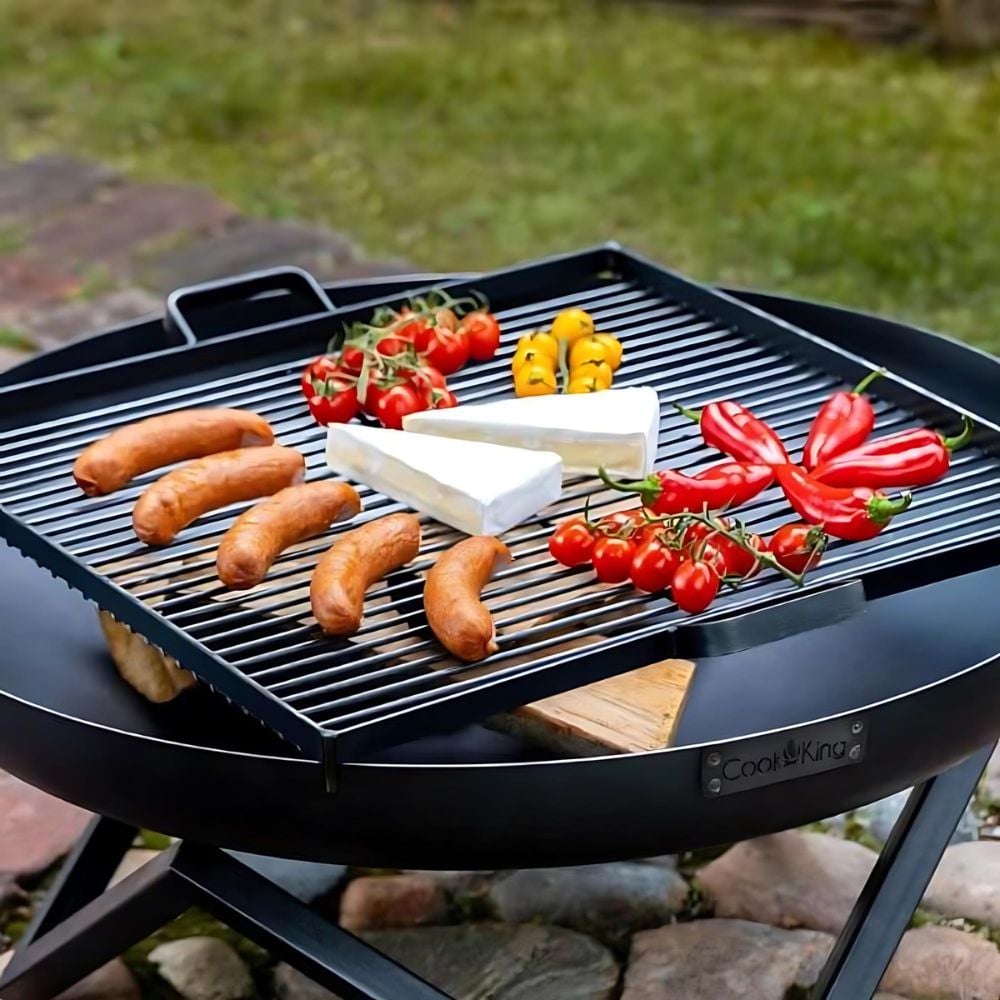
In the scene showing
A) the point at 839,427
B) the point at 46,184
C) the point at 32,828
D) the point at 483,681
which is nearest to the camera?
the point at 483,681

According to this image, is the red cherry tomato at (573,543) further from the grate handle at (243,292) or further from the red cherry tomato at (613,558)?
the grate handle at (243,292)

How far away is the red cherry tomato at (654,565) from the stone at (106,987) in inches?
46.2

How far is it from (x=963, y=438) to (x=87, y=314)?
3.27 metres

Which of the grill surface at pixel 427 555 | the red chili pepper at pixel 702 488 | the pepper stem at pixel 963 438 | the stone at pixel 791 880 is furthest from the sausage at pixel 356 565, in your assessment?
the stone at pixel 791 880

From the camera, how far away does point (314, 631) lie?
2.12 m

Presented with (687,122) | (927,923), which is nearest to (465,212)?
(687,122)

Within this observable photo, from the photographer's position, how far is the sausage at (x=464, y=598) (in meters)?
1.98

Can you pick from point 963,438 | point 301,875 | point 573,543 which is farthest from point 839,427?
point 301,875

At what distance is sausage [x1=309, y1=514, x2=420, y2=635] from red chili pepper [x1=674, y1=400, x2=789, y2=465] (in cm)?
51

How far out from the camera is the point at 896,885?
8.05 feet

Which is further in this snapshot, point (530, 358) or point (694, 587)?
point (530, 358)

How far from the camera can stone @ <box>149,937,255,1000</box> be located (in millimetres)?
2721

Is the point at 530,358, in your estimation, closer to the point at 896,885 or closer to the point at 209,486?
the point at 209,486

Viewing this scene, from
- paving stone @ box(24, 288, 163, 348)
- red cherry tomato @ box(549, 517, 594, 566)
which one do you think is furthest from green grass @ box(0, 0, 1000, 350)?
red cherry tomato @ box(549, 517, 594, 566)
